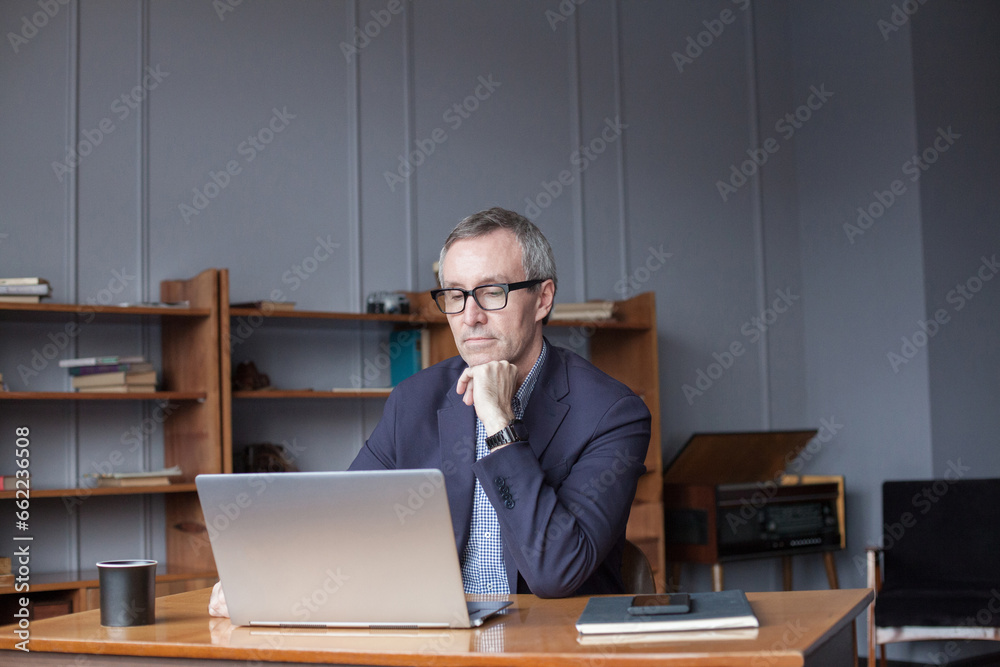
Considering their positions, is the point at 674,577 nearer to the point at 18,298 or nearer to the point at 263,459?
the point at 263,459

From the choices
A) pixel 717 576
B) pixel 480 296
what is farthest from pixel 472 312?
pixel 717 576

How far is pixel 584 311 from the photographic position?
4.57m

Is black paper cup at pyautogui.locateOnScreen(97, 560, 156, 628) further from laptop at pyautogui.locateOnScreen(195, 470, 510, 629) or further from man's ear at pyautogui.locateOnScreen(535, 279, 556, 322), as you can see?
man's ear at pyautogui.locateOnScreen(535, 279, 556, 322)

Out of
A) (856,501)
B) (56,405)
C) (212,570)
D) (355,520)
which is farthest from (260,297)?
(856,501)

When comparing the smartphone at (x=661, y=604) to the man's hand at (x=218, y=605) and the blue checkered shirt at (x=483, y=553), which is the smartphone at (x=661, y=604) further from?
the man's hand at (x=218, y=605)

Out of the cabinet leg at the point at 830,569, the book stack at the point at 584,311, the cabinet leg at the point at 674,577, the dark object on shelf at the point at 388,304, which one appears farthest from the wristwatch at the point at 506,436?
the cabinet leg at the point at 830,569

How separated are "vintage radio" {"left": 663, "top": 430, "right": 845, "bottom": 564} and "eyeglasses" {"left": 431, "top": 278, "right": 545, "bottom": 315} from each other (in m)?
2.83

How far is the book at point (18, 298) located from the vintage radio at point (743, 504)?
9.61 feet

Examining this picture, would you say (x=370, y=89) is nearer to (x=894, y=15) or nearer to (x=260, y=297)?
(x=260, y=297)

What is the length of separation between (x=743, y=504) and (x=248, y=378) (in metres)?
2.34

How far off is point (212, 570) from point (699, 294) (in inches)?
125

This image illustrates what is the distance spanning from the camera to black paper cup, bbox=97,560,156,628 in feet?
5.09

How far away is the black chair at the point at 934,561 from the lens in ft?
13.2

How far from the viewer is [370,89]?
4.56 m
